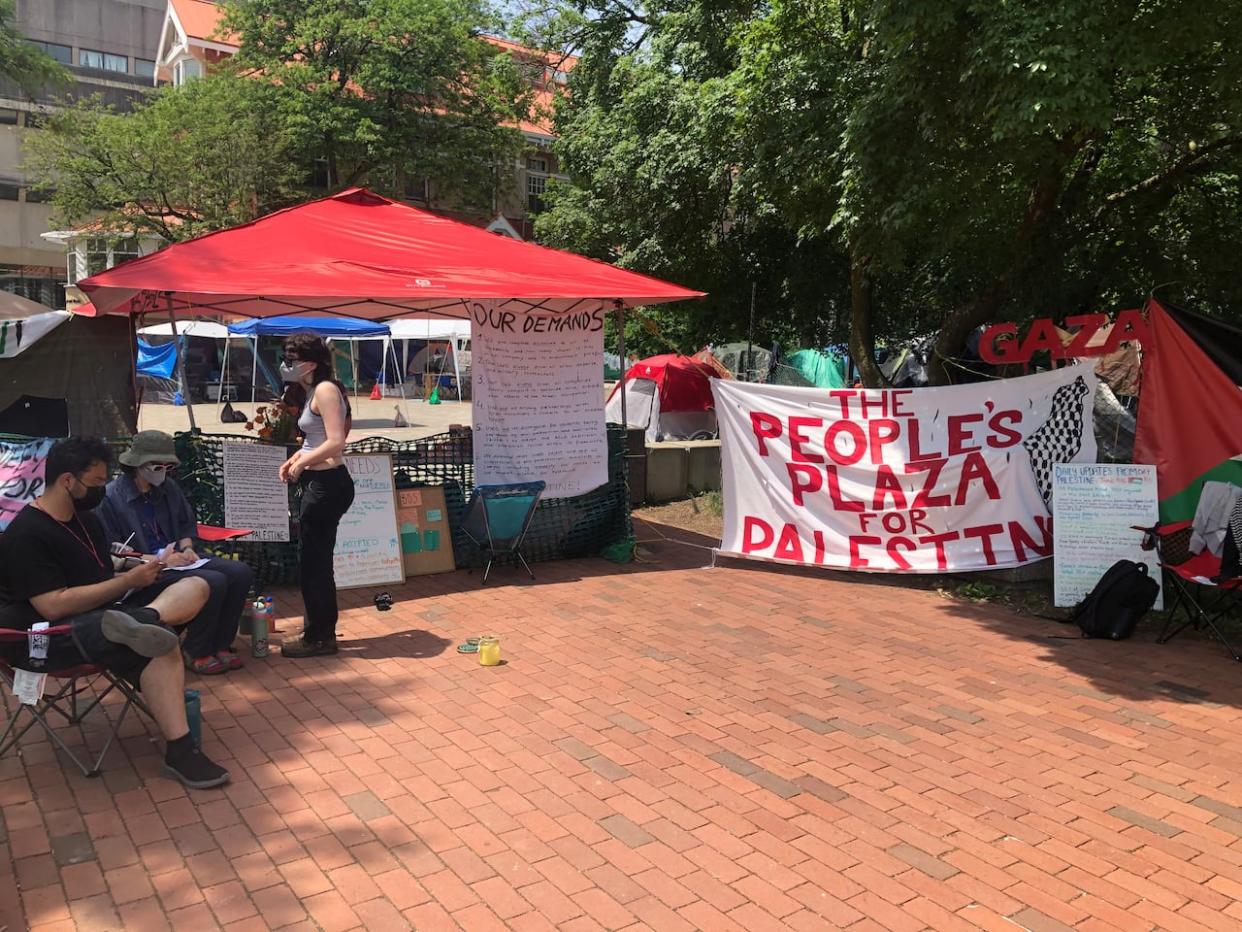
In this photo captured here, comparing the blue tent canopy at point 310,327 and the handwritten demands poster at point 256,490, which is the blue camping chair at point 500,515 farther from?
the blue tent canopy at point 310,327

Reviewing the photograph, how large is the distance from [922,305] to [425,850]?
12.9 m

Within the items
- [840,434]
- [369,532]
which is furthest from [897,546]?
[369,532]

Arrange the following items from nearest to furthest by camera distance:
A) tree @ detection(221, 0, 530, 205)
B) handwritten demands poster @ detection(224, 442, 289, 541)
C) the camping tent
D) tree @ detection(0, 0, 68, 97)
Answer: handwritten demands poster @ detection(224, 442, 289, 541)
the camping tent
tree @ detection(0, 0, 68, 97)
tree @ detection(221, 0, 530, 205)

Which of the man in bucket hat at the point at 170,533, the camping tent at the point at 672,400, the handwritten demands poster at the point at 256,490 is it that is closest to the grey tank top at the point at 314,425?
the man in bucket hat at the point at 170,533

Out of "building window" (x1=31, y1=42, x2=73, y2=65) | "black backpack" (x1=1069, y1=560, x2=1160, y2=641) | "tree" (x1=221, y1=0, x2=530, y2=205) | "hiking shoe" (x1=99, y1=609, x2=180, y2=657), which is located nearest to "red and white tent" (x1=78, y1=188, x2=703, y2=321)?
"hiking shoe" (x1=99, y1=609, x2=180, y2=657)

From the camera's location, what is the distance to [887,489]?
7938mm

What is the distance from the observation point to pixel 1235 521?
248 inches

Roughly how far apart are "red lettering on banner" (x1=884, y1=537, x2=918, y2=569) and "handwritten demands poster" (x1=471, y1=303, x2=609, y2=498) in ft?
8.34

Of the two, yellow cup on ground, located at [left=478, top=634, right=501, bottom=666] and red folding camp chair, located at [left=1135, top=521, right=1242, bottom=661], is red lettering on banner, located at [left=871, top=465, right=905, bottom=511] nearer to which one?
red folding camp chair, located at [left=1135, top=521, right=1242, bottom=661]

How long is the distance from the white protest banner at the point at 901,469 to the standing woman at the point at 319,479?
150 inches

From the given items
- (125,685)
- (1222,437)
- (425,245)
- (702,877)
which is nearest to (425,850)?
(702,877)

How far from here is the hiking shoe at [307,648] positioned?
5703 millimetres

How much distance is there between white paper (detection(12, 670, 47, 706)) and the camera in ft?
12.4

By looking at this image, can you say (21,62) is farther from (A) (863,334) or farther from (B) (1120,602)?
(B) (1120,602)
